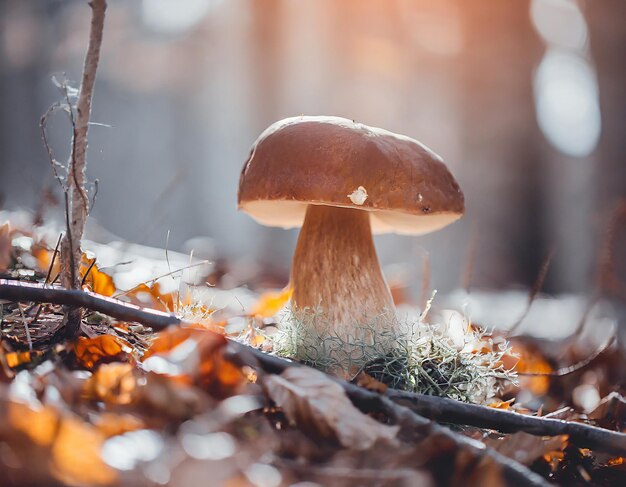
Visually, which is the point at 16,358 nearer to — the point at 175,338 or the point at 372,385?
the point at 175,338

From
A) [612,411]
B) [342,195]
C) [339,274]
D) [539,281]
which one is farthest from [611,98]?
[342,195]

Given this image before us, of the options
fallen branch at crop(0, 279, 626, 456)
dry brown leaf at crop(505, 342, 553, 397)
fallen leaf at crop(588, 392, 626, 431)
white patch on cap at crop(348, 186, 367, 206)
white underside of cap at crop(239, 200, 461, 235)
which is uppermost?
white patch on cap at crop(348, 186, 367, 206)

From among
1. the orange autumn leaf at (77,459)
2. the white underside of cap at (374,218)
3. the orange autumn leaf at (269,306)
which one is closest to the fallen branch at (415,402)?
the orange autumn leaf at (77,459)

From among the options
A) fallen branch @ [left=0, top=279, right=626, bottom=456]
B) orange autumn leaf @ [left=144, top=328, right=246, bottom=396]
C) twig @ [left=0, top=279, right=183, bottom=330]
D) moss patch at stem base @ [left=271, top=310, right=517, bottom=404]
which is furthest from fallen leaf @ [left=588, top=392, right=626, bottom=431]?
twig @ [left=0, top=279, right=183, bottom=330]

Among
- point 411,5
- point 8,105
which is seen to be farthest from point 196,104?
point 8,105

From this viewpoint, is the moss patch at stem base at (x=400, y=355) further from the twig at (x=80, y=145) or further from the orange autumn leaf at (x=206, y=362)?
the twig at (x=80, y=145)

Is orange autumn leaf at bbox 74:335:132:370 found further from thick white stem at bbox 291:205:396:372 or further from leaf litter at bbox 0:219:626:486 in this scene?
thick white stem at bbox 291:205:396:372
